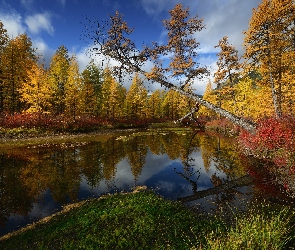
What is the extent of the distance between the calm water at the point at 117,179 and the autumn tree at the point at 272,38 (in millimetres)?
9109

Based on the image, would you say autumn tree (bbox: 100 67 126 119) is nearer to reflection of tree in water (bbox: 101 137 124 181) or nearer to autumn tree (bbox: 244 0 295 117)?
reflection of tree in water (bbox: 101 137 124 181)

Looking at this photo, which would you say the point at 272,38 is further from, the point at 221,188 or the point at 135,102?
the point at 135,102

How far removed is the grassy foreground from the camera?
4.61 m

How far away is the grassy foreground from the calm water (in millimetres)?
1023

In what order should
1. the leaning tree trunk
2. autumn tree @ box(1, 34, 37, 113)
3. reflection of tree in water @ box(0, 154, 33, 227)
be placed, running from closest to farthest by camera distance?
reflection of tree in water @ box(0, 154, 33, 227), the leaning tree trunk, autumn tree @ box(1, 34, 37, 113)

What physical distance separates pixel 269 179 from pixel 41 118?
2897 centimetres

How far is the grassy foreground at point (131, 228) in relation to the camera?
15.1 ft

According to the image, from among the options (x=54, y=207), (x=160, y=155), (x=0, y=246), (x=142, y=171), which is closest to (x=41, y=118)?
(x=160, y=155)

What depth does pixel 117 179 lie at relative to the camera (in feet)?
35.9

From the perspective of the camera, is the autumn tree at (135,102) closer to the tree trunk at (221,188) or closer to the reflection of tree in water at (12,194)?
the reflection of tree in water at (12,194)

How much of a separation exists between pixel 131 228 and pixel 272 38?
20595mm

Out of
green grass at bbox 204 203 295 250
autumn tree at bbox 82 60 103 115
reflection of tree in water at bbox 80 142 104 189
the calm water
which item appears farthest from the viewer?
autumn tree at bbox 82 60 103 115

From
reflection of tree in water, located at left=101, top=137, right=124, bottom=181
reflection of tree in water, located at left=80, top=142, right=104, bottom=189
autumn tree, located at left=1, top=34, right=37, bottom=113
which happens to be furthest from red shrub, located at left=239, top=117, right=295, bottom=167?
autumn tree, located at left=1, top=34, right=37, bottom=113

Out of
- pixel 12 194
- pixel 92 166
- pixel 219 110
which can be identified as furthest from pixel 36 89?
pixel 219 110
